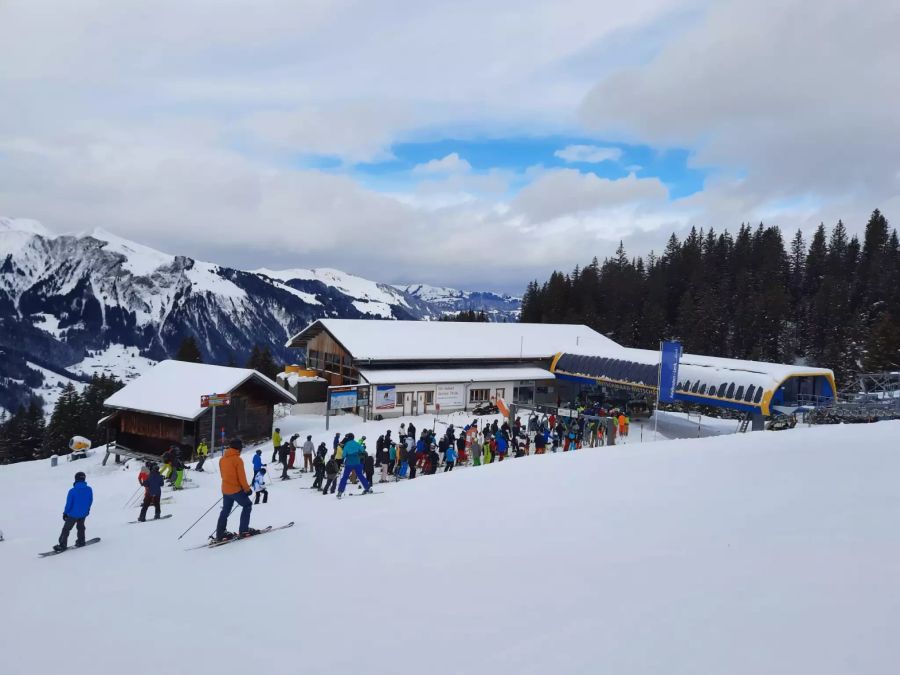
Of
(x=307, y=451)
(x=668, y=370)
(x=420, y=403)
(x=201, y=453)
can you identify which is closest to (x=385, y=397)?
(x=420, y=403)

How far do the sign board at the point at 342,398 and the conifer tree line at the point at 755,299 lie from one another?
42.4 meters

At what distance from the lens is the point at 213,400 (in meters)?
25.1

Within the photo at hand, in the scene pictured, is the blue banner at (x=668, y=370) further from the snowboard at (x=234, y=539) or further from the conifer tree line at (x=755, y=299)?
the conifer tree line at (x=755, y=299)

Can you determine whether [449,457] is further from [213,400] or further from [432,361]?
[432,361]

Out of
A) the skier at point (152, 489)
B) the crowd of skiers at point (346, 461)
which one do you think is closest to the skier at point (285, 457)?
the crowd of skiers at point (346, 461)

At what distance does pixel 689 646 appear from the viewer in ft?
13.3

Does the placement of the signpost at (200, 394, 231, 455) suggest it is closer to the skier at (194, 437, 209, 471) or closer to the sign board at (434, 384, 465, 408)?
the skier at (194, 437, 209, 471)

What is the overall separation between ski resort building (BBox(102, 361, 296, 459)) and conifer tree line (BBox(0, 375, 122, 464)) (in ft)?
92.9

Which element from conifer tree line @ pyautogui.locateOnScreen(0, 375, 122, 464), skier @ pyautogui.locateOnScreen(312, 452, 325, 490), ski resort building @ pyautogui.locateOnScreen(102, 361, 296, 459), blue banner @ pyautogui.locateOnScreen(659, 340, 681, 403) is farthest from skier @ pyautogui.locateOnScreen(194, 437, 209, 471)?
conifer tree line @ pyautogui.locateOnScreen(0, 375, 122, 464)

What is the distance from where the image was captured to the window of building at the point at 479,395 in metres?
37.2

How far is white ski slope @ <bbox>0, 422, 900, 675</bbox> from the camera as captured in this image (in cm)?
418

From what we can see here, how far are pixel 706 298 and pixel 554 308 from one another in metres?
23.2

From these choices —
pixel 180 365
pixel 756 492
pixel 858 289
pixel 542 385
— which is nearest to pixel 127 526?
pixel 756 492

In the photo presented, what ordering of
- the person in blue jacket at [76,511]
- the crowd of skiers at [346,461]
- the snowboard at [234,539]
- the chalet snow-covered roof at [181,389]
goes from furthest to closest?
the chalet snow-covered roof at [181,389], the person in blue jacket at [76,511], the crowd of skiers at [346,461], the snowboard at [234,539]
